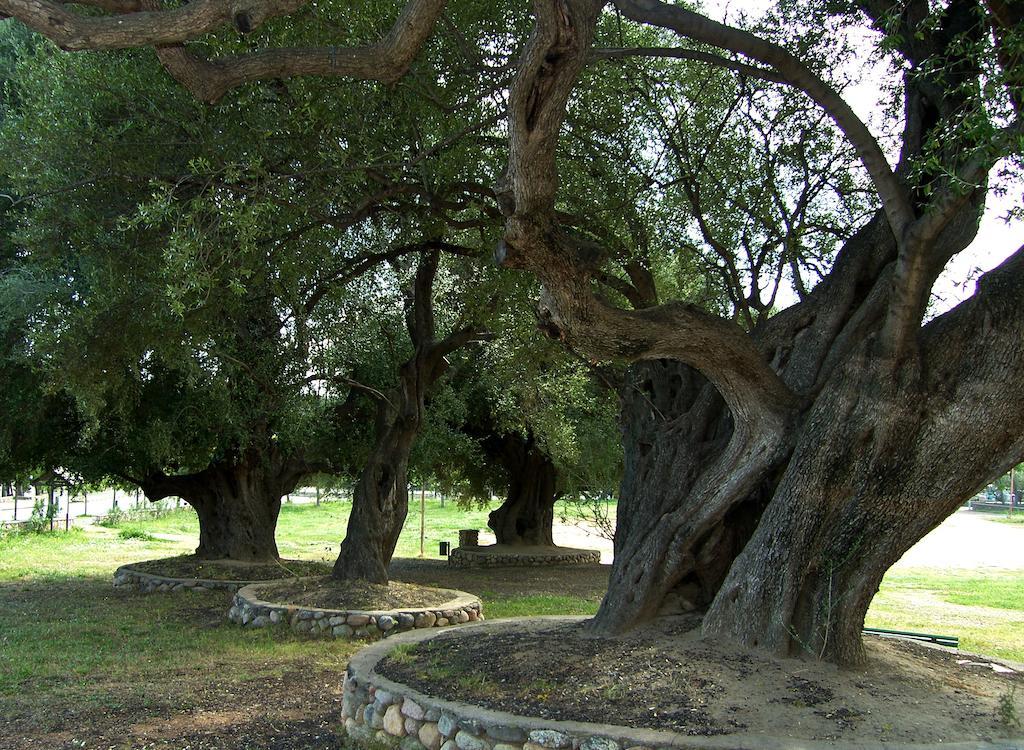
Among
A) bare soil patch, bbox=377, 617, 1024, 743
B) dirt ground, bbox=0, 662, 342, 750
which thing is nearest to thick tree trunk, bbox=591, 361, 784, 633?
bare soil patch, bbox=377, 617, 1024, 743

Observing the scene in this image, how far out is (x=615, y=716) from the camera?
5938 mm

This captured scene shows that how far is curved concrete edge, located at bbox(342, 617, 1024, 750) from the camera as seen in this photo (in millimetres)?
5348

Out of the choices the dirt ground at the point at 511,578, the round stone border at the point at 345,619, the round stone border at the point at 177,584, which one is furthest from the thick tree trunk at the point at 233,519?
the round stone border at the point at 345,619

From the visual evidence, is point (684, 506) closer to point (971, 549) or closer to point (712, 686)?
point (712, 686)

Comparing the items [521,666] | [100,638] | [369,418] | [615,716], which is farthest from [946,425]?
[369,418]

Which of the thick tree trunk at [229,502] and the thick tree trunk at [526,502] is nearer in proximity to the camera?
the thick tree trunk at [229,502]

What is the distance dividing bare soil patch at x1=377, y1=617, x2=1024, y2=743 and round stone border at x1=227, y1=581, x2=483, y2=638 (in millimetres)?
4109

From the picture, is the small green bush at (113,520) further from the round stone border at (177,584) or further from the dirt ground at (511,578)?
the round stone border at (177,584)

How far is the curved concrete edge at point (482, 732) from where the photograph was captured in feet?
17.5

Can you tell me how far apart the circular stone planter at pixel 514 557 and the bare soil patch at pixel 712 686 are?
16.1m

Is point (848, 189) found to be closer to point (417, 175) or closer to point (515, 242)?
point (417, 175)

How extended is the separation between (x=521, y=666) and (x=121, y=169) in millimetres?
6692

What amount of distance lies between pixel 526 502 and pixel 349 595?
45.2 feet

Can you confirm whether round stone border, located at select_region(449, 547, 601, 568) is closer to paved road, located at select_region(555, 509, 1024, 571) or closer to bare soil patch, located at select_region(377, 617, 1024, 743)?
paved road, located at select_region(555, 509, 1024, 571)
